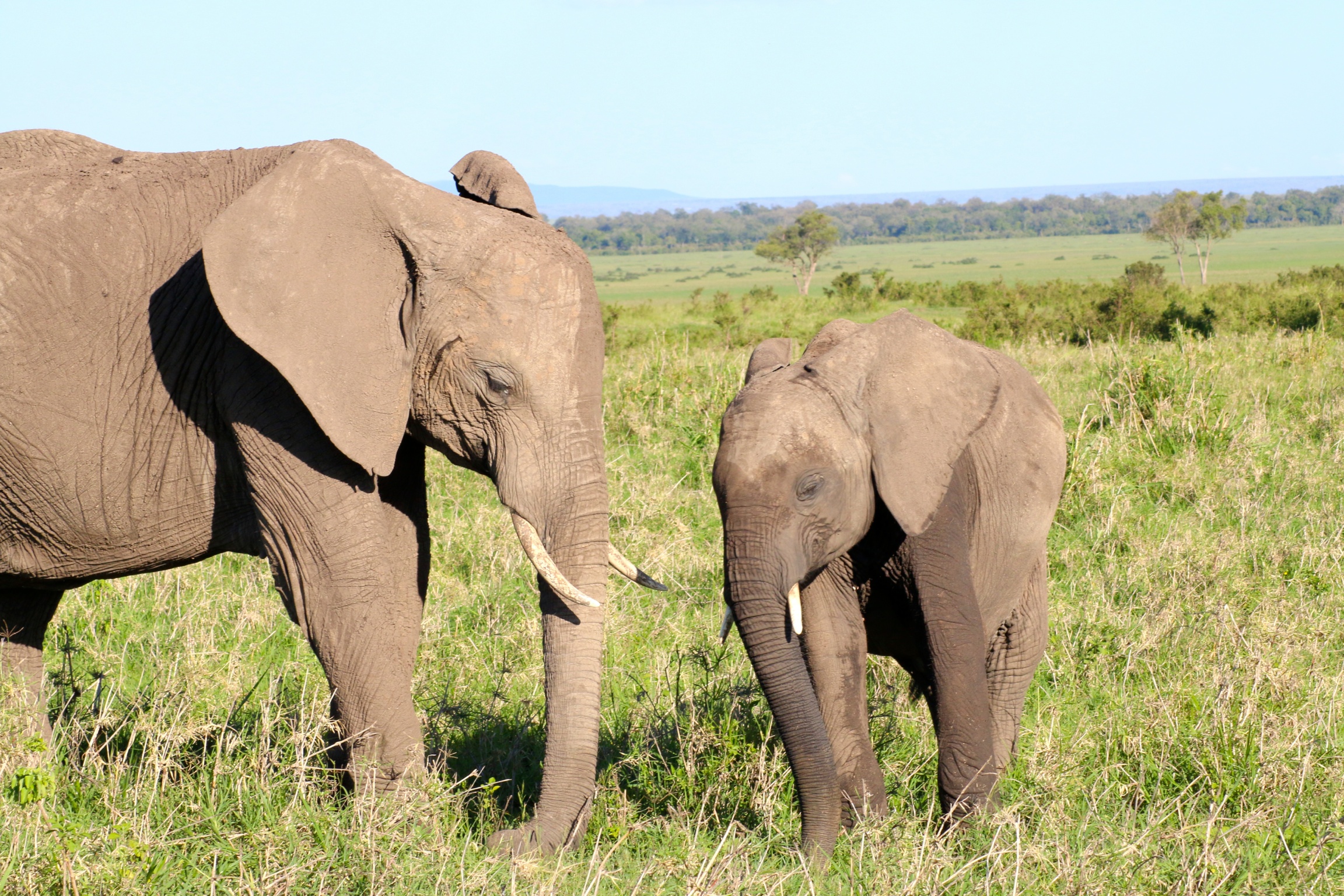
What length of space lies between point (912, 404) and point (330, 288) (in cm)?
171

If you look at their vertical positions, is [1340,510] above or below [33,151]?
below

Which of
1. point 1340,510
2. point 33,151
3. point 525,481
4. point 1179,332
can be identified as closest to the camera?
point 525,481

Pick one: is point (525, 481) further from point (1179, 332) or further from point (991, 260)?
point (991, 260)

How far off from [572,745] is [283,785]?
34.4 inches

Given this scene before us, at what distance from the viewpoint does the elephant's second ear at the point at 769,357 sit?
4145 mm

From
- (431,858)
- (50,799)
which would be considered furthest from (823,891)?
(50,799)

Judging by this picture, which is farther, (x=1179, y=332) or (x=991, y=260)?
(x=991, y=260)

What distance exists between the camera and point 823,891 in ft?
11.9

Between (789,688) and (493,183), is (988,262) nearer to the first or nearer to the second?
(493,183)

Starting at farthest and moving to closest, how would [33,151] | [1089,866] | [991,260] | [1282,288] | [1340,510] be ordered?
[991,260], [1282,288], [1340,510], [33,151], [1089,866]

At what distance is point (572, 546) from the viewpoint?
3789mm

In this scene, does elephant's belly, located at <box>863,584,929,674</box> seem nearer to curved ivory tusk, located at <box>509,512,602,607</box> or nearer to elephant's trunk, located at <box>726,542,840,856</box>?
elephant's trunk, located at <box>726,542,840,856</box>

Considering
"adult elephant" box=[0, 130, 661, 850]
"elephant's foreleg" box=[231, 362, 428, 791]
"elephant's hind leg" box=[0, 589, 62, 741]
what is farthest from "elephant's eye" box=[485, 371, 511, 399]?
"elephant's hind leg" box=[0, 589, 62, 741]

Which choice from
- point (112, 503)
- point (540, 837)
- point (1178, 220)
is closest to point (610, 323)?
point (112, 503)
